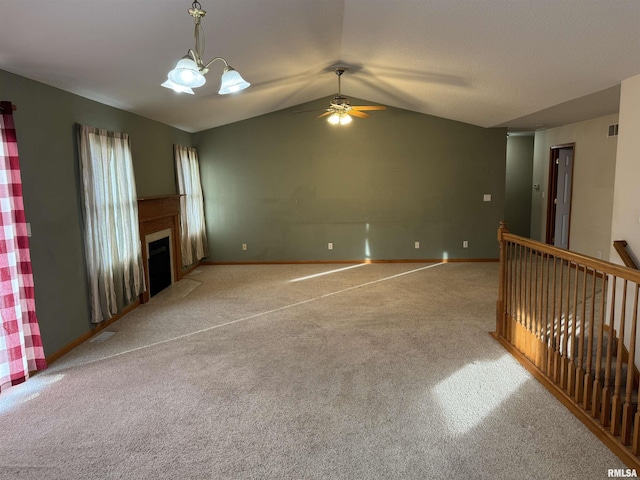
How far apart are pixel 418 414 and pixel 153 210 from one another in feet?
14.6

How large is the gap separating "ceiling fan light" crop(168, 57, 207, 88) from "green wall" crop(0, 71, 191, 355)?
1806mm

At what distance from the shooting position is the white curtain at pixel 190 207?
6.86m

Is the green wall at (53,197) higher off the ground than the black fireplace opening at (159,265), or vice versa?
the green wall at (53,197)

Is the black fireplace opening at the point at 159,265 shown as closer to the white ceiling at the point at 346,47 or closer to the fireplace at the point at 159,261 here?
the fireplace at the point at 159,261

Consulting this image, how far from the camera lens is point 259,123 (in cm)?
777

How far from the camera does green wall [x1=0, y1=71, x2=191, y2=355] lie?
3432 mm

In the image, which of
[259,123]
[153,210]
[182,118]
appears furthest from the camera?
[259,123]

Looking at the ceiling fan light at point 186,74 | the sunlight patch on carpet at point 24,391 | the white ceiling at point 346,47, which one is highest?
the white ceiling at point 346,47

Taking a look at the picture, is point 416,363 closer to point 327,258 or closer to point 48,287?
point 48,287

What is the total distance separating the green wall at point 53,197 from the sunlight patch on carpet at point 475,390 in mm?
3366

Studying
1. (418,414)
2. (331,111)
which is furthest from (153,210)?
(418,414)

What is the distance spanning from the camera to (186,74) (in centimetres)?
234

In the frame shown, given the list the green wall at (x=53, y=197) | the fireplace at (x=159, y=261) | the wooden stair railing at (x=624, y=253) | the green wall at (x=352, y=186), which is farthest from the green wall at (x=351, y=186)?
the wooden stair railing at (x=624, y=253)

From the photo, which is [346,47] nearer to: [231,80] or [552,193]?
[231,80]
